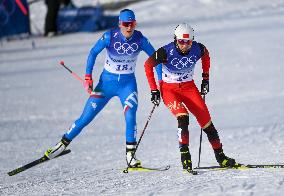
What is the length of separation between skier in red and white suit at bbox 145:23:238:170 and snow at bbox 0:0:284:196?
0.48 m

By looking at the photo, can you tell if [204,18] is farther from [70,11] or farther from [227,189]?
[227,189]

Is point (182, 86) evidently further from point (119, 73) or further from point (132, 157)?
point (132, 157)

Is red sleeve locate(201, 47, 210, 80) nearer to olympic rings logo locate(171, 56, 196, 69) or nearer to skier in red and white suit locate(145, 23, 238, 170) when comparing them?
skier in red and white suit locate(145, 23, 238, 170)

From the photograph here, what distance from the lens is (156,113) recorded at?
648 inches

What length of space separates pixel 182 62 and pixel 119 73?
3.79 ft

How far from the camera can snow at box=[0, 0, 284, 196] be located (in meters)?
8.55

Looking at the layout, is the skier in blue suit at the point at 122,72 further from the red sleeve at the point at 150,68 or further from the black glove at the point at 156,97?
the black glove at the point at 156,97

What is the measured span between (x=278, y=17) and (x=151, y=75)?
16789 millimetres

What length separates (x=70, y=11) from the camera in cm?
2261

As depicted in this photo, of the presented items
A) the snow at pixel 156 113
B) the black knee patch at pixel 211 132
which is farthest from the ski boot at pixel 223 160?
the snow at pixel 156 113

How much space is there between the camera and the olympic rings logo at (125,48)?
9141 mm

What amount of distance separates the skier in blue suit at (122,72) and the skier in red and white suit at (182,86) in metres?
0.54

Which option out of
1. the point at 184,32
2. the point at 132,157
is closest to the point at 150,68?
the point at 184,32

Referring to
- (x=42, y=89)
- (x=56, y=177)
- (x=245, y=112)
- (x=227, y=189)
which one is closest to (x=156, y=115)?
(x=245, y=112)
